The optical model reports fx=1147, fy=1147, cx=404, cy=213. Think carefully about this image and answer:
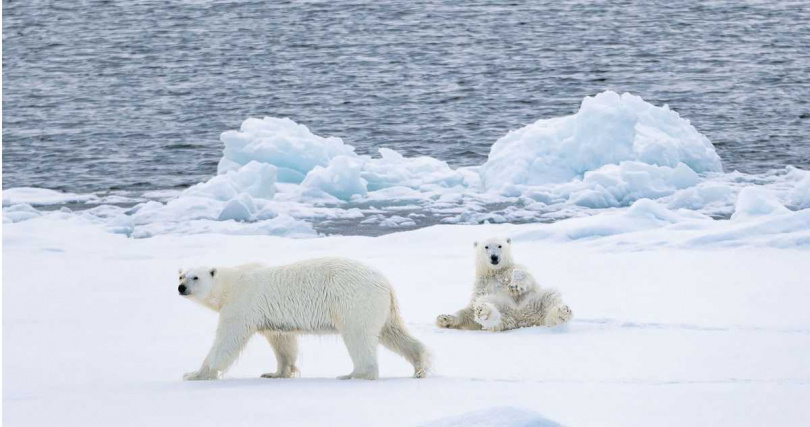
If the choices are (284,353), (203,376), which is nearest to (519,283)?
(284,353)

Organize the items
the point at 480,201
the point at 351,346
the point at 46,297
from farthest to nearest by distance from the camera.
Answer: the point at 480,201
the point at 46,297
the point at 351,346

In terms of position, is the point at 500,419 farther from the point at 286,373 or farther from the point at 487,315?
the point at 487,315

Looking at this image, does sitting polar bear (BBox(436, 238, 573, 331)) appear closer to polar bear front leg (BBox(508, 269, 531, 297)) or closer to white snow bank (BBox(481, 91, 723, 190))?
polar bear front leg (BBox(508, 269, 531, 297))

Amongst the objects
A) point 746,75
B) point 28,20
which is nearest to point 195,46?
point 28,20

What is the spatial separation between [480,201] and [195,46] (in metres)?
20.3

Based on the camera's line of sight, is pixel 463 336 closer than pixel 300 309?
No

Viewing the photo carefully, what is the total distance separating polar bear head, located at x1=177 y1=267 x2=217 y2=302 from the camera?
5.50m

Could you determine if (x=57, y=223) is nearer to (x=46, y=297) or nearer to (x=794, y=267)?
(x=46, y=297)

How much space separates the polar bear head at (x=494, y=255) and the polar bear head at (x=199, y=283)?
1864 mm

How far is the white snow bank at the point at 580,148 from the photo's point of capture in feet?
46.0

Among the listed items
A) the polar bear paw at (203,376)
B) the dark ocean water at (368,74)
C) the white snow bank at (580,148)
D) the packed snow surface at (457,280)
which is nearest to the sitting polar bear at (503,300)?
the packed snow surface at (457,280)

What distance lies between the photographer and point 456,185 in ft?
48.4

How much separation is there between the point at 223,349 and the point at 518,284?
2052 mm

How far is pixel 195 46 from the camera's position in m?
32.2
